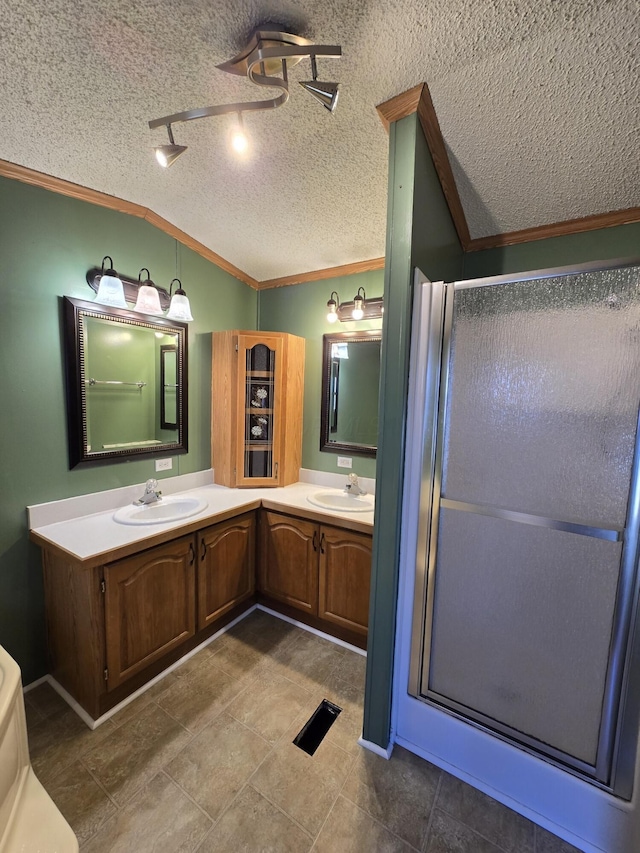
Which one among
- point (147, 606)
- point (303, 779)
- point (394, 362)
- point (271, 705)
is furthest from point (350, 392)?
point (303, 779)

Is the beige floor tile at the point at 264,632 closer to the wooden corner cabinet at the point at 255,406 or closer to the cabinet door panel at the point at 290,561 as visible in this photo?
the cabinet door panel at the point at 290,561

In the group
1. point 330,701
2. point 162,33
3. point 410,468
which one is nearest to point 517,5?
point 162,33

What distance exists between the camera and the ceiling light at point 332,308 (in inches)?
93.2

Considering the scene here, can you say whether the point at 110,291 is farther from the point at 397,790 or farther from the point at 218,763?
the point at 397,790

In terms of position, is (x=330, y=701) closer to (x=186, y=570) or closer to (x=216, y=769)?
(x=216, y=769)

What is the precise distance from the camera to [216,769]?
4.46ft

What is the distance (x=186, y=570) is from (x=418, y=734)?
4.39 feet

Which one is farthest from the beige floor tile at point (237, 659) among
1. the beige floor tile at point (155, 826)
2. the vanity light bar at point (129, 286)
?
the vanity light bar at point (129, 286)

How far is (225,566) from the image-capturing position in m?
2.09

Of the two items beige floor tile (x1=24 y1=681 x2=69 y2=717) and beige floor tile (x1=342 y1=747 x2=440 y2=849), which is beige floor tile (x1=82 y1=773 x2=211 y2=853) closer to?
beige floor tile (x1=342 y1=747 x2=440 y2=849)

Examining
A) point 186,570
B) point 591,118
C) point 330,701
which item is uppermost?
point 591,118

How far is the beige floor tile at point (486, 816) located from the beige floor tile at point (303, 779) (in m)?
0.39

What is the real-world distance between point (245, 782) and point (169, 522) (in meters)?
1.12

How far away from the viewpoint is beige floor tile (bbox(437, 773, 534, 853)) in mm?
1158
